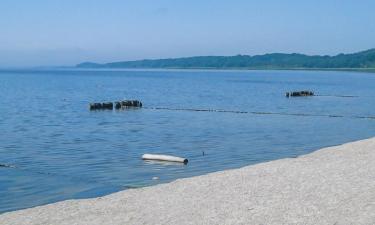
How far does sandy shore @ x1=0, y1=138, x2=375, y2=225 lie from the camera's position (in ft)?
39.5

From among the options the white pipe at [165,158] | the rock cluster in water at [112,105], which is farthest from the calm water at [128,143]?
the rock cluster in water at [112,105]

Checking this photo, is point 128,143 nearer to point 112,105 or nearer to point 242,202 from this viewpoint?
point 242,202

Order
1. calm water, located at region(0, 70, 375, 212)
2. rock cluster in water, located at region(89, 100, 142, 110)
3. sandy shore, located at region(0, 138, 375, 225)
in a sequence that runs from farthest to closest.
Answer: rock cluster in water, located at region(89, 100, 142, 110), calm water, located at region(0, 70, 375, 212), sandy shore, located at region(0, 138, 375, 225)

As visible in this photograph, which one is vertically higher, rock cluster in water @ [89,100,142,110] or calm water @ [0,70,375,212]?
calm water @ [0,70,375,212]

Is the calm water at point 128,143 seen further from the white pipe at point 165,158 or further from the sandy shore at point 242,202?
the sandy shore at point 242,202

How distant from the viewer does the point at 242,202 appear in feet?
44.6

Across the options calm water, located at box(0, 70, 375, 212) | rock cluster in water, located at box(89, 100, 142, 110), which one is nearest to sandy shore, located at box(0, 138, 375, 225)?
calm water, located at box(0, 70, 375, 212)

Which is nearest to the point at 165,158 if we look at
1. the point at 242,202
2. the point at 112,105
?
the point at 242,202

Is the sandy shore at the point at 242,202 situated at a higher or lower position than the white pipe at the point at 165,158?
higher

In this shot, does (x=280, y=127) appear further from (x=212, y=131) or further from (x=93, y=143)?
(x=93, y=143)

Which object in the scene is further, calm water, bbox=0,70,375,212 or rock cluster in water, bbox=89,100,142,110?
rock cluster in water, bbox=89,100,142,110

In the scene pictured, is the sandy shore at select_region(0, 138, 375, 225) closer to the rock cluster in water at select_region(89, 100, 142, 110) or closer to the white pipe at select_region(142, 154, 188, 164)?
the white pipe at select_region(142, 154, 188, 164)

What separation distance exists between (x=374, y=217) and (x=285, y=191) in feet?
11.5

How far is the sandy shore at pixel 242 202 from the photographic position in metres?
12.1
